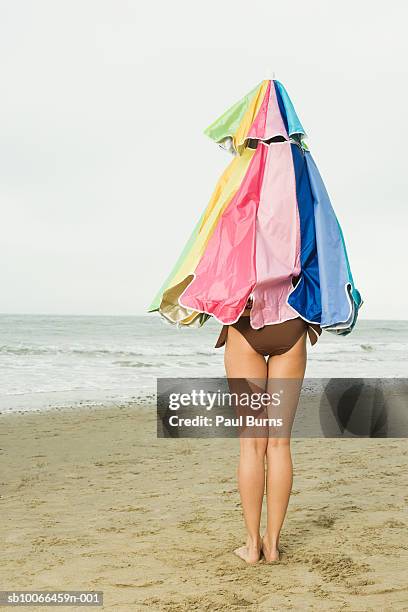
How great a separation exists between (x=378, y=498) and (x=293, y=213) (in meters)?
2.26

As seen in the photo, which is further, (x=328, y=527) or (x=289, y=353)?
(x=328, y=527)

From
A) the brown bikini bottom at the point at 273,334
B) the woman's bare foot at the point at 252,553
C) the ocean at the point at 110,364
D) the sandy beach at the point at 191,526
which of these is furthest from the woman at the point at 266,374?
the ocean at the point at 110,364

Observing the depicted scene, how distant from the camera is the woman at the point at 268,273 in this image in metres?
2.88

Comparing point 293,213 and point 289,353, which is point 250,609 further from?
point 293,213

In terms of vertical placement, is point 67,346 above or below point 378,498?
below

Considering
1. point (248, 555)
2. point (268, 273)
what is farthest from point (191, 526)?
A: point (268, 273)

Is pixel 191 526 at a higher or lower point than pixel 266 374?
lower

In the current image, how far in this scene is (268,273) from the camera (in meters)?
2.85

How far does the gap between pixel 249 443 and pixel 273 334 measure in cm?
52

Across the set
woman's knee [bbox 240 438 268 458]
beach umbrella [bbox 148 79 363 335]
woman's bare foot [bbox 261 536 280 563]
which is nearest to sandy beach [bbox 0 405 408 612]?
woman's bare foot [bbox 261 536 280 563]

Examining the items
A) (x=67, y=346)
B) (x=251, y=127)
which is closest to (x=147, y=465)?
(x=251, y=127)

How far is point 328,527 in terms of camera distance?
369 centimetres

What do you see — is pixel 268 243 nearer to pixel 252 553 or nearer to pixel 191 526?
pixel 252 553

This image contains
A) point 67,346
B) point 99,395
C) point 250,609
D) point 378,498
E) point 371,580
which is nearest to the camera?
point 250,609
